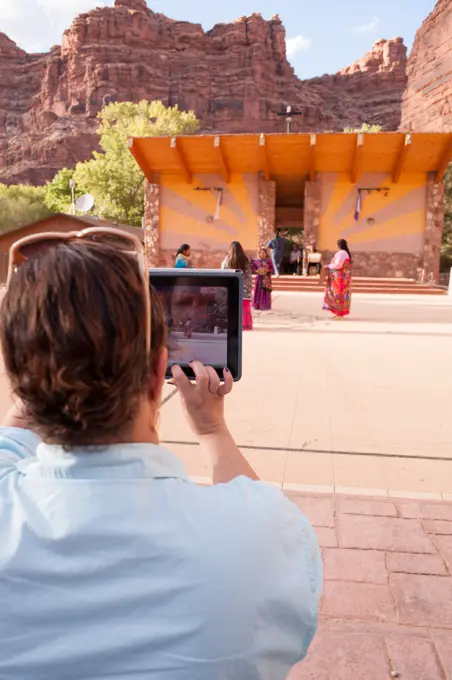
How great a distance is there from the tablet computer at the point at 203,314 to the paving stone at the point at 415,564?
4.88 ft

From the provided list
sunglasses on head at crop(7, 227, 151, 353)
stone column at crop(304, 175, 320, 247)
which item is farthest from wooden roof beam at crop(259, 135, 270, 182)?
sunglasses on head at crop(7, 227, 151, 353)

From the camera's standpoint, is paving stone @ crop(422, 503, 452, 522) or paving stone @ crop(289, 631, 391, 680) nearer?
paving stone @ crop(289, 631, 391, 680)

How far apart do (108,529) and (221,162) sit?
20.2 metres

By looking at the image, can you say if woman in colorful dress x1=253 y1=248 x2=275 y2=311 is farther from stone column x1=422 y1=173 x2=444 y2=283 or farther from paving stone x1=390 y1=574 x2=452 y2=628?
stone column x1=422 y1=173 x2=444 y2=283

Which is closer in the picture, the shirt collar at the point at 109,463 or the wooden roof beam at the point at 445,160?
the shirt collar at the point at 109,463

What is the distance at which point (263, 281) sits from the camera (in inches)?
467

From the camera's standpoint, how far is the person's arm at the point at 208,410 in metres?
1.08

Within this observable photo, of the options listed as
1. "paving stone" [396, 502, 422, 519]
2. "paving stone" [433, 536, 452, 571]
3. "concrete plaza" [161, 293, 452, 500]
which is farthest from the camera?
"concrete plaza" [161, 293, 452, 500]

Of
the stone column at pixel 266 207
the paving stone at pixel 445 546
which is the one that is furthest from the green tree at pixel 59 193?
the paving stone at pixel 445 546

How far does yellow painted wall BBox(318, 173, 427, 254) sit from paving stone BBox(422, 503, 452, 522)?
18556mm

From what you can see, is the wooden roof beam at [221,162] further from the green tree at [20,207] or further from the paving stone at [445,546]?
the green tree at [20,207]

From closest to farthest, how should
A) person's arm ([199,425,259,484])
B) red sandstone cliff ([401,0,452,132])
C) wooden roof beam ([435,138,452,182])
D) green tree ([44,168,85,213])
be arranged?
person's arm ([199,425,259,484]) → wooden roof beam ([435,138,452,182]) → red sandstone cliff ([401,0,452,132]) → green tree ([44,168,85,213])

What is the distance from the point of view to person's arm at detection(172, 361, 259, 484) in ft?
3.54

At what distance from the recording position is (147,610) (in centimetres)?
70
